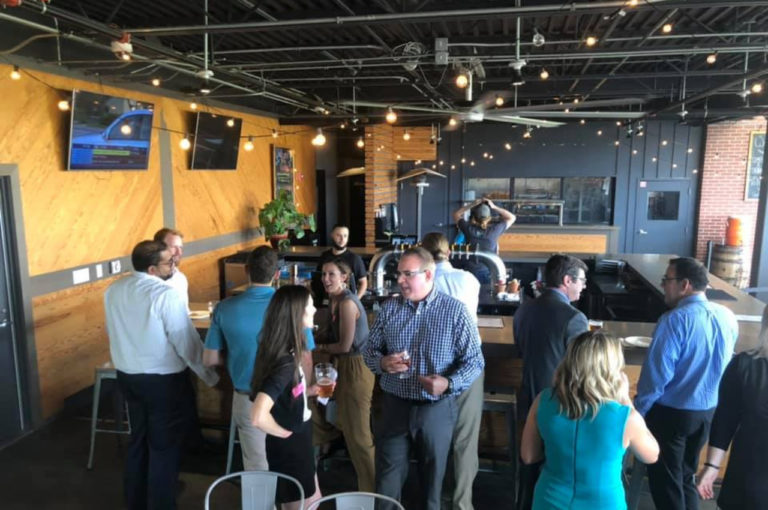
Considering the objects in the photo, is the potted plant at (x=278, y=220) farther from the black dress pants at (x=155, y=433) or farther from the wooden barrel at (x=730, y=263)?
the wooden barrel at (x=730, y=263)

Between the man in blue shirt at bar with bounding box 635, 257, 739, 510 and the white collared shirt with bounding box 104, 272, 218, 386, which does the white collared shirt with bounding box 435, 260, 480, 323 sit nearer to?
the man in blue shirt at bar with bounding box 635, 257, 739, 510

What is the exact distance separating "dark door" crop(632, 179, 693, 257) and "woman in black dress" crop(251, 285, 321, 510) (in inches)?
434

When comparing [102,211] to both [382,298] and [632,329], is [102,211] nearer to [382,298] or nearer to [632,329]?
[382,298]

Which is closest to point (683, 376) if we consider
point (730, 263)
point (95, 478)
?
point (95, 478)

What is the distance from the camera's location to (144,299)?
3.11 m

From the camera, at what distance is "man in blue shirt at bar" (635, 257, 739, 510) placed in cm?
287

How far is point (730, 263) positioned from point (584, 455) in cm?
1057

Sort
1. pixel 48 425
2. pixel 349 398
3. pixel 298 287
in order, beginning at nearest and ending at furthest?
pixel 298 287, pixel 349 398, pixel 48 425

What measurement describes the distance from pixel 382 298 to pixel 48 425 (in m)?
3.19

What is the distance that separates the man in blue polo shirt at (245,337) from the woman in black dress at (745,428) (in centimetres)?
190

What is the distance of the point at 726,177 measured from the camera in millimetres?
11500

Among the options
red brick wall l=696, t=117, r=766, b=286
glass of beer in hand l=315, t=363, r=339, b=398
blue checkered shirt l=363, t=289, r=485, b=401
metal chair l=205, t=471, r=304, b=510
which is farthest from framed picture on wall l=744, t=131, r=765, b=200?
metal chair l=205, t=471, r=304, b=510

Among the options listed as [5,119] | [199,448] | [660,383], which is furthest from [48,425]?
[660,383]

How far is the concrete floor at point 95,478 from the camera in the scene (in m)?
3.74
